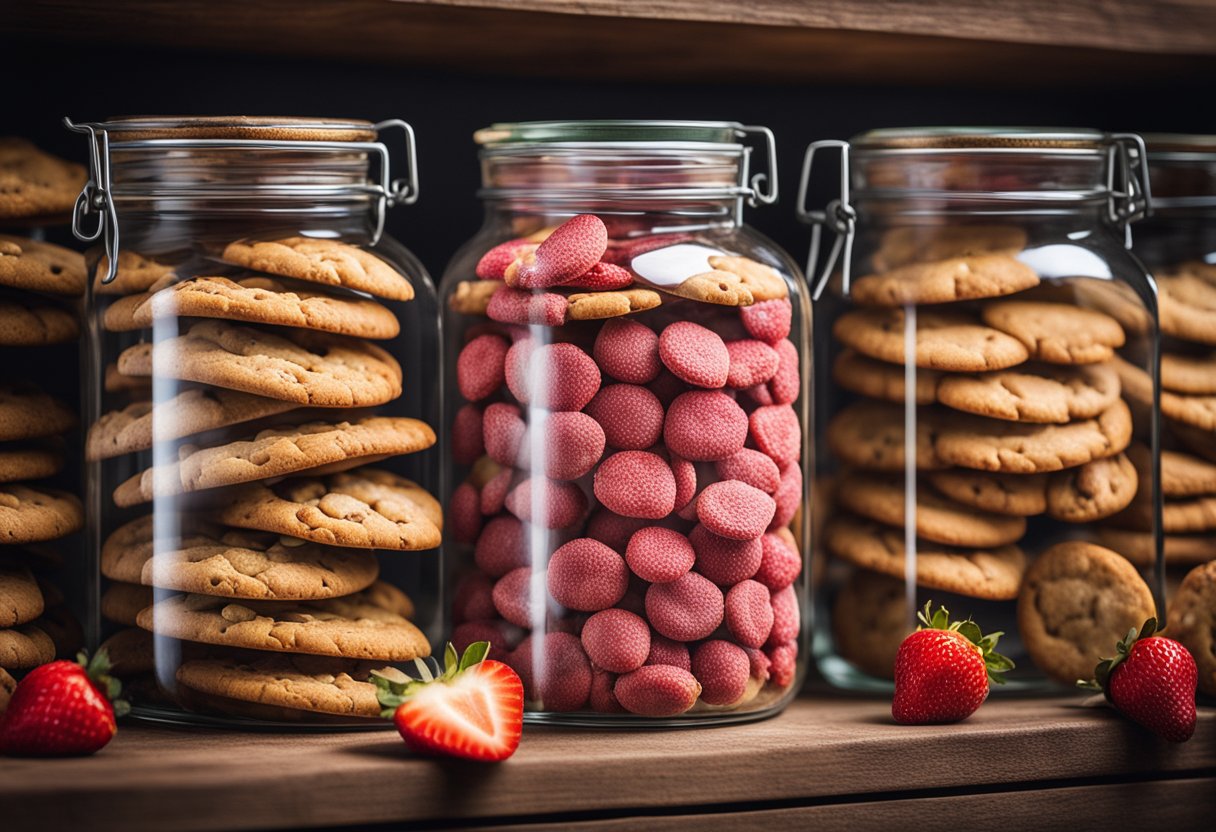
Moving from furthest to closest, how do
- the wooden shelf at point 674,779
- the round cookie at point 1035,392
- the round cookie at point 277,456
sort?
the round cookie at point 1035,392 < the round cookie at point 277,456 < the wooden shelf at point 674,779

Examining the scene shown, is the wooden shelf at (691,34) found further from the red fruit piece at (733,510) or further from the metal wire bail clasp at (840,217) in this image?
the red fruit piece at (733,510)

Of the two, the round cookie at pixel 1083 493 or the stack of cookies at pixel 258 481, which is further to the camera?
the round cookie at pixel 1083 493

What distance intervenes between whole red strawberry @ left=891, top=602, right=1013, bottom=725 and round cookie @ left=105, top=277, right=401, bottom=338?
382 millimetres

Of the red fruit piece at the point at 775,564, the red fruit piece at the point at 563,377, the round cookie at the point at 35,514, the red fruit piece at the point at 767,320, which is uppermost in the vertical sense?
the red fruit piece at the point at 767,320

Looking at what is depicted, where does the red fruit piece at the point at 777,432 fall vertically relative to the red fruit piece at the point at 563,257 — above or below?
below

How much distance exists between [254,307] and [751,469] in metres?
0.31

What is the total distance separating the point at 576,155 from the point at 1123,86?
54 centimetres

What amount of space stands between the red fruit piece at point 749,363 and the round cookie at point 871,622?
0.71 ft

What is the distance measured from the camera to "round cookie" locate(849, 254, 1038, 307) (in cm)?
89

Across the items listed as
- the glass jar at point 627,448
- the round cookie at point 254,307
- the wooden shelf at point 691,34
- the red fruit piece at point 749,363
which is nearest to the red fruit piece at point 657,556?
the glass jar at point 627,448

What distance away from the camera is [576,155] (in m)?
0.84

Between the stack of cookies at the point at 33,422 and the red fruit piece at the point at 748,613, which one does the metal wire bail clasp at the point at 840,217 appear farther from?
the stack of cookies at the point at 33,422

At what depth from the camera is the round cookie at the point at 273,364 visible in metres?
0.75

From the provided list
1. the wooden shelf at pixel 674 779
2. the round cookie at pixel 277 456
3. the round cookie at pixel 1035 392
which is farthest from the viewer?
the round cookie at pixel 1035 392
